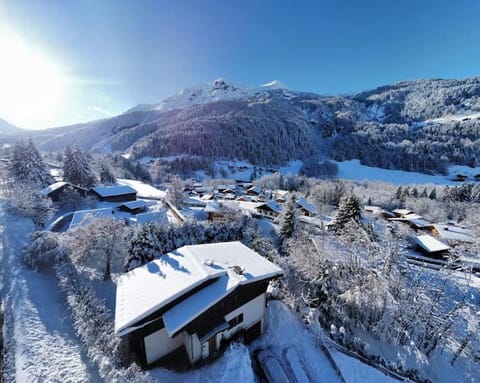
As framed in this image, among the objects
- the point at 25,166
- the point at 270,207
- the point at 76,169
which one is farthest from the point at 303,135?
the point at 25,166

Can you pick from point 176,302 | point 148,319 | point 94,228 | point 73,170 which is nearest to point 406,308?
point 176,302

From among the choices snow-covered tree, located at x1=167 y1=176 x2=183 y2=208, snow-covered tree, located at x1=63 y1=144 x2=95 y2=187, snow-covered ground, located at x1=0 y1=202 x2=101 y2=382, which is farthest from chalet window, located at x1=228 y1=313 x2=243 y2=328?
snow-covered tree, located at x1=63 y1=144 x2=95 y2=187

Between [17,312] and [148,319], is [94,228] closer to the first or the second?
[17,312]

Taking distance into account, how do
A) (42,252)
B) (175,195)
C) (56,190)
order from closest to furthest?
1. (42,252)
2. (56,190)
3. (175,195)

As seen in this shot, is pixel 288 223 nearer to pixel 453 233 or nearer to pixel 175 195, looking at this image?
pixel 175 195

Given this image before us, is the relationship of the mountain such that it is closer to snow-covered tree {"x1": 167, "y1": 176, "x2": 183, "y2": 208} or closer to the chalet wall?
snow-covered tree {"x1": 167, "y1": 176, "x2": 183, "y2": 208}

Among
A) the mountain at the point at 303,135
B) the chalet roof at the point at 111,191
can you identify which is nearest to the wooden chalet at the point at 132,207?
the chalet roof at the point at 111,191
